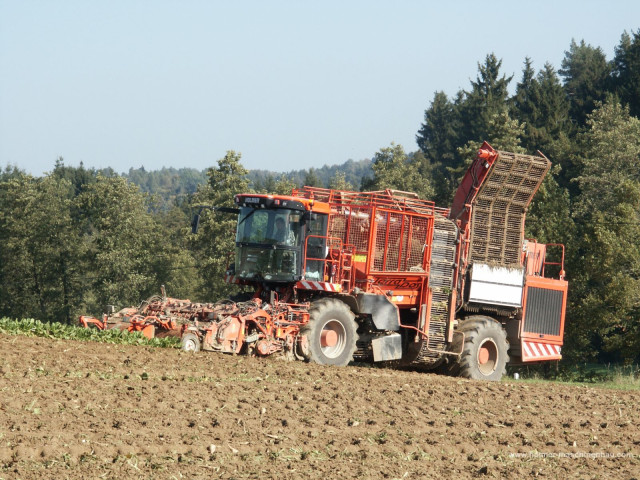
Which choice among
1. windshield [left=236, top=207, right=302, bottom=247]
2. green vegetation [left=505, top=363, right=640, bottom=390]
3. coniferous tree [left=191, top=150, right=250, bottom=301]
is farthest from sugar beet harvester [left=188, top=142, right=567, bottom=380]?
coniferous tree [left=191, top=150, right=250, bottom=301]

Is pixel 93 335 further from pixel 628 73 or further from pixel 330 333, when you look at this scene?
pixel 628 73

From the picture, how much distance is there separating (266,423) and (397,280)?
29.0 feet

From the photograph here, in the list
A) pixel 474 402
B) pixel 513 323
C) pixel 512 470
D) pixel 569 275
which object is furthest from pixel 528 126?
pixel 512 470

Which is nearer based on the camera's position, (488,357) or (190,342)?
(190,342)

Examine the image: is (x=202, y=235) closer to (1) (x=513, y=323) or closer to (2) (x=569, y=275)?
(2) (x=569, y=275)

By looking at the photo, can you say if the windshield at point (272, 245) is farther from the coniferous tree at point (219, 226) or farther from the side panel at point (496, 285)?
the coniferous tree at point (219, 226)

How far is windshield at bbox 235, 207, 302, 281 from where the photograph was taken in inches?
730

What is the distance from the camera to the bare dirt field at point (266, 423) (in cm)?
938

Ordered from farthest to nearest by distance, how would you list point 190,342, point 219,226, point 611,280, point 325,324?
point 219,226, point 611,280, point 325,324, point 190,342

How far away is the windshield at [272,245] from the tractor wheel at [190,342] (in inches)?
88.6

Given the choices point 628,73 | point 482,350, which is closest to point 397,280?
point 482,350

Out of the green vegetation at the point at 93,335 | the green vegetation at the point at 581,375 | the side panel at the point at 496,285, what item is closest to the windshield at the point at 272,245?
the green vegetation at the point at 93,335

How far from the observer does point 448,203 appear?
173 ft

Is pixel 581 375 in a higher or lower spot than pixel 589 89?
lower
